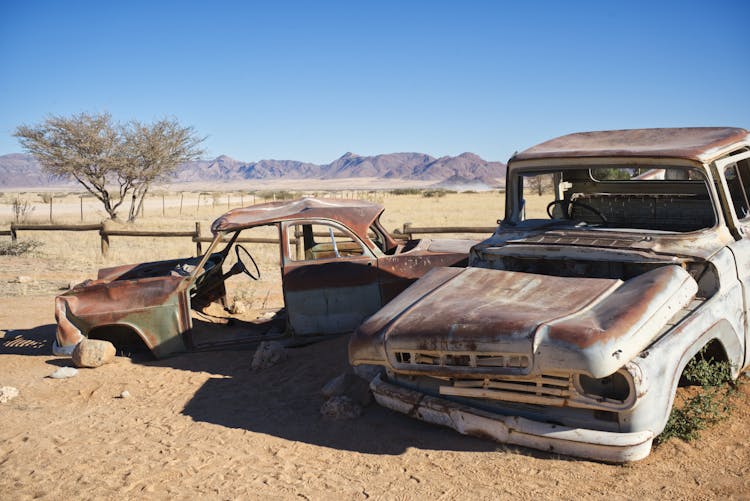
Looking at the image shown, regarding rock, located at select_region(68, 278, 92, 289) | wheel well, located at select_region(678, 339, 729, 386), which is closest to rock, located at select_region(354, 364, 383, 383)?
wheel well, located at select_region(678, 339, 729, 386)

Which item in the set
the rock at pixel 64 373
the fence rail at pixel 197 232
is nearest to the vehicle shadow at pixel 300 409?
the rock at pixel 64 373

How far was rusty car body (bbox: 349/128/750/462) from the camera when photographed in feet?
11.5

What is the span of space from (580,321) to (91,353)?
495 cm

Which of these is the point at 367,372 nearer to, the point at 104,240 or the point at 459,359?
the point at 459,359

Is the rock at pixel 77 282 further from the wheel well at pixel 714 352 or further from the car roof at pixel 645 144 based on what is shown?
the wheel well at pixel 714 352

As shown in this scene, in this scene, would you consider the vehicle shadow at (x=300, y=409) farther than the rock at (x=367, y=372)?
No

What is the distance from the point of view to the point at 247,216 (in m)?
6.62

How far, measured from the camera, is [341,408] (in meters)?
4.84

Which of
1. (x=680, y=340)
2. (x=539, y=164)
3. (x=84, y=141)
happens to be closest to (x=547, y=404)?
(x=680, y=340)

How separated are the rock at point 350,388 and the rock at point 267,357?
99 cm

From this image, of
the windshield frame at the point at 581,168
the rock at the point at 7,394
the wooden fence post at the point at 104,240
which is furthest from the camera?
the wooden fence post at the point at 104,240

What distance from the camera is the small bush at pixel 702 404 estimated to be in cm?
398

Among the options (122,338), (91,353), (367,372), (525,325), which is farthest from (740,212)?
(122,338)

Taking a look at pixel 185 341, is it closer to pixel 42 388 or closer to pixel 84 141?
pixel 42 388
